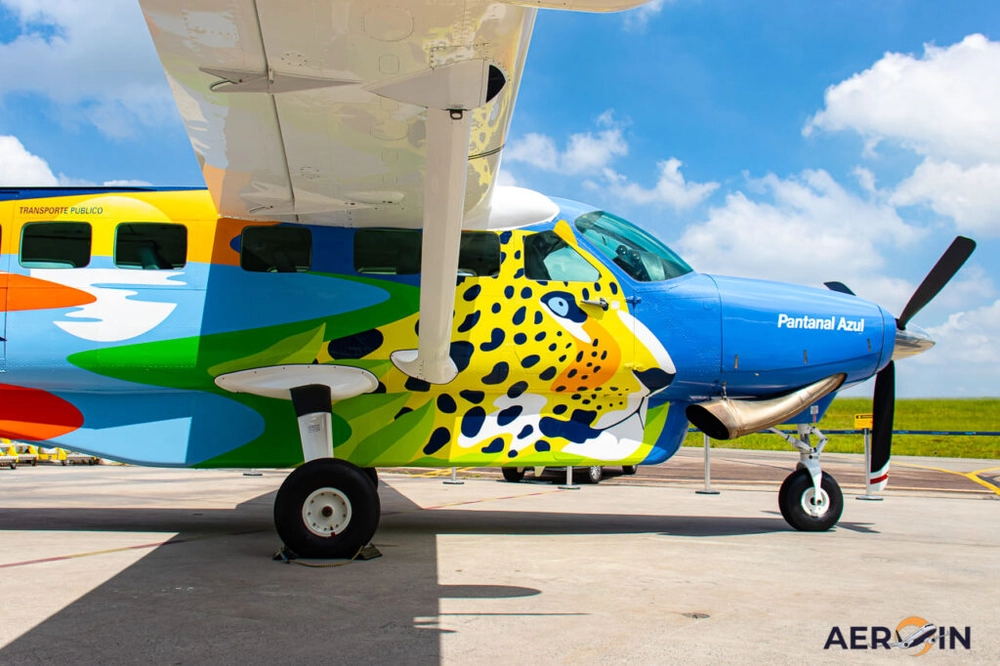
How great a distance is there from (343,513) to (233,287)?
2.60 meters

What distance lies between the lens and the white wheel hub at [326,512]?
660 cm

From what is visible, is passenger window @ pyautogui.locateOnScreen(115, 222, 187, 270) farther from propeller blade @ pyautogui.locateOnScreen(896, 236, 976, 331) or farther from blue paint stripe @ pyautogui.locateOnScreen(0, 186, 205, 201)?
propeller blade @ pyautogui.locateOnScreen(896, 236, 976, 331)

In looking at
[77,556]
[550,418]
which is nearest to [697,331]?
[550,418]

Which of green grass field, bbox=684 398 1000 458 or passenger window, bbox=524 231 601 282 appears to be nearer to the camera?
passenger window, bbox=524 231 601 282

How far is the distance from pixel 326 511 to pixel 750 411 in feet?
15.0

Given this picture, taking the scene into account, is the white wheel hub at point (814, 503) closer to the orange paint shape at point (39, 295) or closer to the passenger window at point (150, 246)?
the passenger window at point (150, 246)

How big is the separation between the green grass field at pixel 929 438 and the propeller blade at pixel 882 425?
11521 mm

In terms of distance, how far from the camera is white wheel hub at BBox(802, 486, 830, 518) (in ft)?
28.5

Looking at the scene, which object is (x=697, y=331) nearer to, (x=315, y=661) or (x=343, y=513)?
(x=343, y=513)

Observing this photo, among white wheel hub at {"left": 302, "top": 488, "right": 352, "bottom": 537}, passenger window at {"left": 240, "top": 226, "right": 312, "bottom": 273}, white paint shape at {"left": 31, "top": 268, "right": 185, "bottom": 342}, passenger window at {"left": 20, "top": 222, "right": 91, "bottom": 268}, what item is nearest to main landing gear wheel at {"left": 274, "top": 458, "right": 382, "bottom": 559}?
white wheel hub at {"left": 302, "top": 488, "right": 352, "bottom": 537}

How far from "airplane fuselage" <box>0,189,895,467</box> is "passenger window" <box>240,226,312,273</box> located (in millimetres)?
14

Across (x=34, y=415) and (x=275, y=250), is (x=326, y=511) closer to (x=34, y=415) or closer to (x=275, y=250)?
(x=275, y=250)

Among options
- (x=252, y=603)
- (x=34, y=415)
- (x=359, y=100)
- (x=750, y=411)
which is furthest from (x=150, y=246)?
(x=750, y=411)

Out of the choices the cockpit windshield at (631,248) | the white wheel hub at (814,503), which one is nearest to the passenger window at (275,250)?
the cockpit windshield at (631,248)
